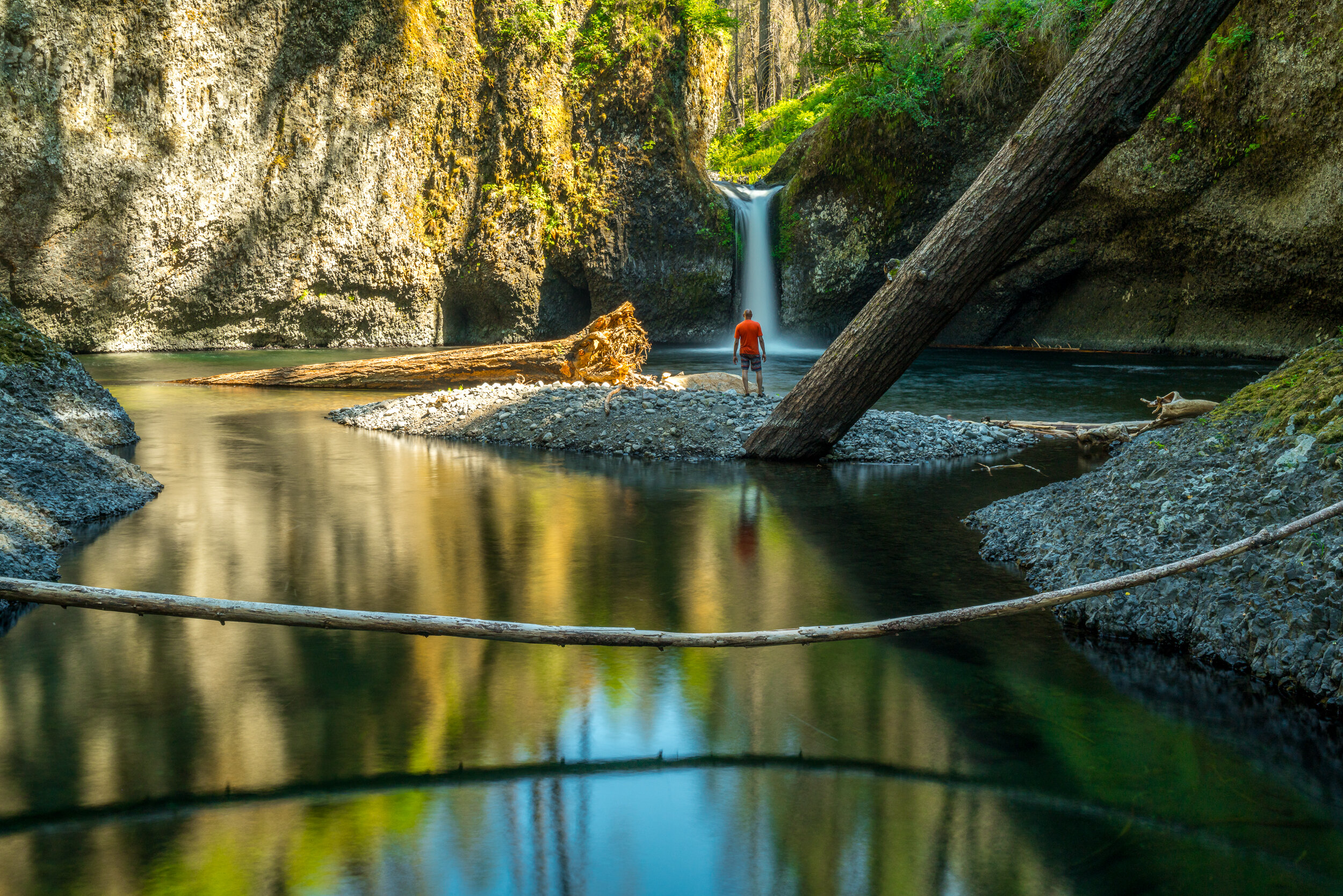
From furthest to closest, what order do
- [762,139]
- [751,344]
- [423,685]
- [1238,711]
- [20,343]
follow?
[762,139] < [751,344] < [20,343] < [423,685] < [1238,711]

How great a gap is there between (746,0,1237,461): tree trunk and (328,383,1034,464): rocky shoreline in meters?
0.89

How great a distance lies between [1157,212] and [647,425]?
50.8 ft

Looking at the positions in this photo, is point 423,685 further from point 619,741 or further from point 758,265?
point 758,265

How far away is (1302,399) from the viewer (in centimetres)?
443

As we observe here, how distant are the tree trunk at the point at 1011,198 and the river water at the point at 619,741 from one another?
208 cm

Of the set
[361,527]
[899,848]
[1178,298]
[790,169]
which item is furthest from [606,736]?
[790,169]

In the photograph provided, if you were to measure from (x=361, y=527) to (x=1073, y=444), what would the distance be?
7.21 m

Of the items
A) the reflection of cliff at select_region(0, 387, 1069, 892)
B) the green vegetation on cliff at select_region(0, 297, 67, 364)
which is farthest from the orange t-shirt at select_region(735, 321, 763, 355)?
the green vegetation on cliff at select_region(0, 297, 67, 364)

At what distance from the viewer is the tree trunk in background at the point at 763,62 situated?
43562 millimetres

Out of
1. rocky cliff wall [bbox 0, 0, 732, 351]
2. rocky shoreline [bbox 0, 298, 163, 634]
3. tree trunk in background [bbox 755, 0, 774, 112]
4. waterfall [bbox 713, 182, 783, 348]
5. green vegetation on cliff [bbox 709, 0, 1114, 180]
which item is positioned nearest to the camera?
rocky shoreline [bbox 0, 298, 163, 634]

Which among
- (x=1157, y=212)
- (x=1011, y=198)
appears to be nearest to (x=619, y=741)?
(x=1011, y=198)

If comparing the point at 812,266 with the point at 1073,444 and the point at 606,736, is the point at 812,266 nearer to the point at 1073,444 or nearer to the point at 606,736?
the point at 1073,444

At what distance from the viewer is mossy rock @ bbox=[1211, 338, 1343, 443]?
4141mm

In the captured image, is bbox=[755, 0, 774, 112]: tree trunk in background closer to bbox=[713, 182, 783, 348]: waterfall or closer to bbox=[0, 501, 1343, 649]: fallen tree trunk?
bbox=[713, 182, 783, 348]: waterfall
